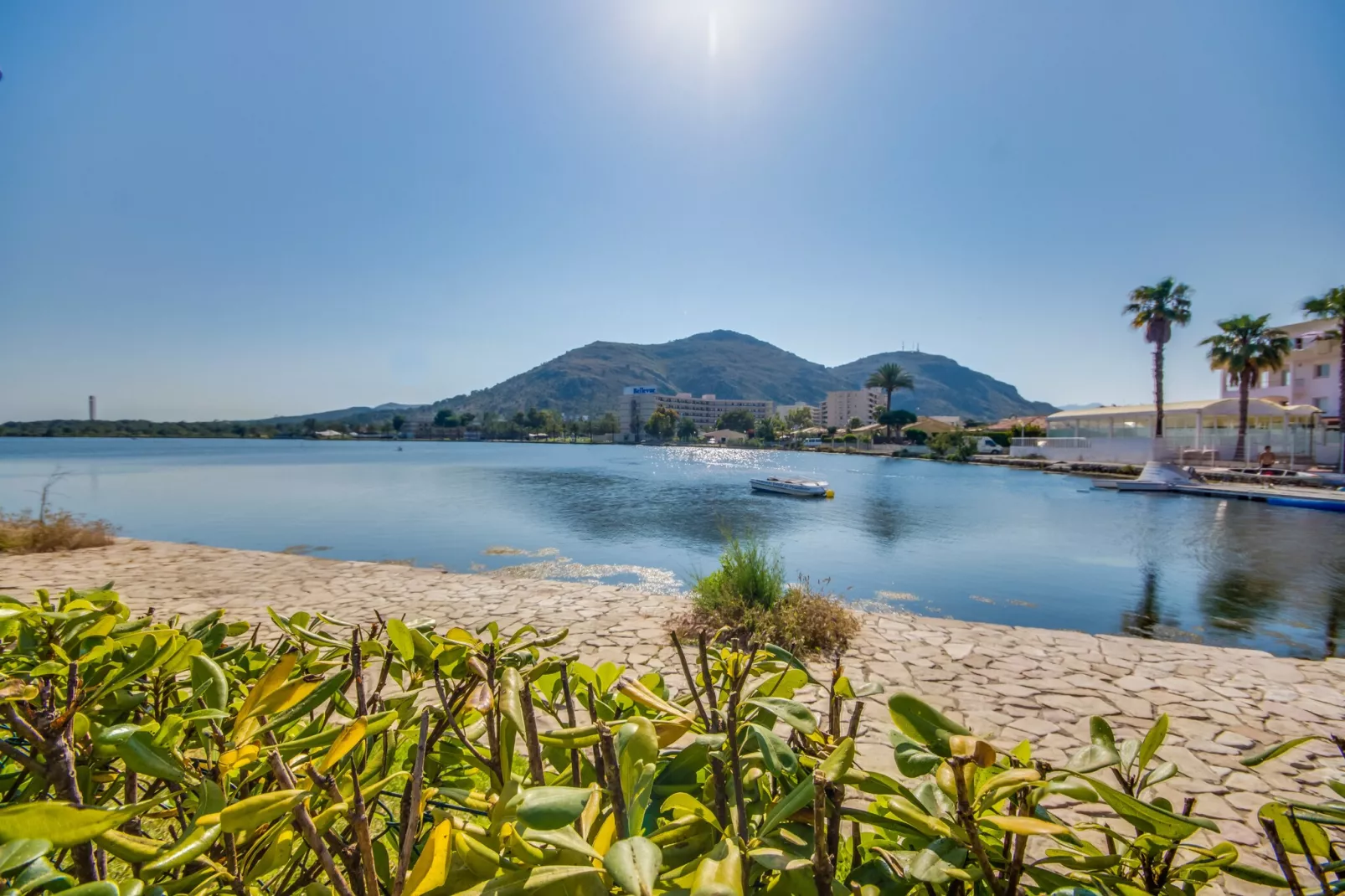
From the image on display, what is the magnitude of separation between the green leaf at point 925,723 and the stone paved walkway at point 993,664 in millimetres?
1581

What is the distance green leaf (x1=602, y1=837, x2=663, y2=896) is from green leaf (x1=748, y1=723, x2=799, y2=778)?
15 cm

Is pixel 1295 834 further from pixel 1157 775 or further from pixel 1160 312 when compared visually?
pixel 1160 312

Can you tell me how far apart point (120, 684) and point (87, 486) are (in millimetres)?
40492

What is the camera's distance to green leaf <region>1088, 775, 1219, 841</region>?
0.55 metres

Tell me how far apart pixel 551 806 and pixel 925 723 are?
466mm

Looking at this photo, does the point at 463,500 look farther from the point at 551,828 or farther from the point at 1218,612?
the point at 551,828

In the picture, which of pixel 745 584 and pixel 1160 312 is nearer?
pixel 745 584

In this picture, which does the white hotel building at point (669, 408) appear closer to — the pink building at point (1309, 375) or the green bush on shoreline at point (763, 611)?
the pink building at point (1309, 375)

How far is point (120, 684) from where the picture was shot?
762 mm

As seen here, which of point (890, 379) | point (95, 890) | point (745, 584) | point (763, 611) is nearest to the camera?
point (95, 890)

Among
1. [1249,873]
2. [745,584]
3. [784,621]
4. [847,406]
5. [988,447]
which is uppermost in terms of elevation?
[847,406]

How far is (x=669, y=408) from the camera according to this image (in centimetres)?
11750

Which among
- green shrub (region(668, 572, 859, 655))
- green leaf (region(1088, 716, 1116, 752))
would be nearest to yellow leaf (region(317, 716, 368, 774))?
green leaf (region(1088, 716, 1116, 752))

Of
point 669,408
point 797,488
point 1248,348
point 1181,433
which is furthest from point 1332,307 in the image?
point 669,408
